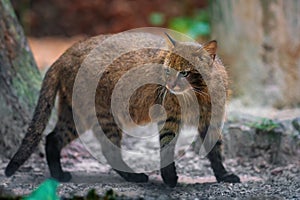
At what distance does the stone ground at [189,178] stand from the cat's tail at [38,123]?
0.18 meters

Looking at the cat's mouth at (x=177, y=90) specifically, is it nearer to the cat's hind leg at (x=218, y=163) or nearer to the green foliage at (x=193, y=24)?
the cat's hind leg at (x=218, y=163)

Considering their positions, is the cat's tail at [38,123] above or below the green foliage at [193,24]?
below

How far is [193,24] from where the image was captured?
→ 37.0 ft

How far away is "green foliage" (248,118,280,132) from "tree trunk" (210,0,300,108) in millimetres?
1187

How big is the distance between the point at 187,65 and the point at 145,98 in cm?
56

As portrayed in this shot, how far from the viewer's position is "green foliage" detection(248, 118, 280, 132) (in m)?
6.64

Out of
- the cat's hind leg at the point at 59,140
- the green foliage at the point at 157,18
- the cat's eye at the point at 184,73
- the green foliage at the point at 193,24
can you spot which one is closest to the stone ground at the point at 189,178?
the cat's hind leg at the point at 59,140

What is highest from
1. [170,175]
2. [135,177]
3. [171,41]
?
[171,41]

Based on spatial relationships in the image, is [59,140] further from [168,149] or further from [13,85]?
[168,149]

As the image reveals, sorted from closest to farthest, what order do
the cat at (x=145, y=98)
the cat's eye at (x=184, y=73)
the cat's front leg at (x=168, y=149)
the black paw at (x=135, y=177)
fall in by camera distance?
the cat's eye at (x=184, y=73), the cat at (x=145, y=98), the cat's front leg at (x=168, y=149), the black paw at (x=135, y=177)

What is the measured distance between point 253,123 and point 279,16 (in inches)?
69.7

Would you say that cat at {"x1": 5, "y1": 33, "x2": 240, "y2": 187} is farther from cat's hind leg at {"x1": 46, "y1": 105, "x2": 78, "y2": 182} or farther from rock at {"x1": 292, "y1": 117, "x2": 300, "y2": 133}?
rock at {"x1": 292, "y1": 117, "x2": 300, "y2": 133}

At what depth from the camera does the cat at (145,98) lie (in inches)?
209

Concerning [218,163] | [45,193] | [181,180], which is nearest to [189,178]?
[181,180]
